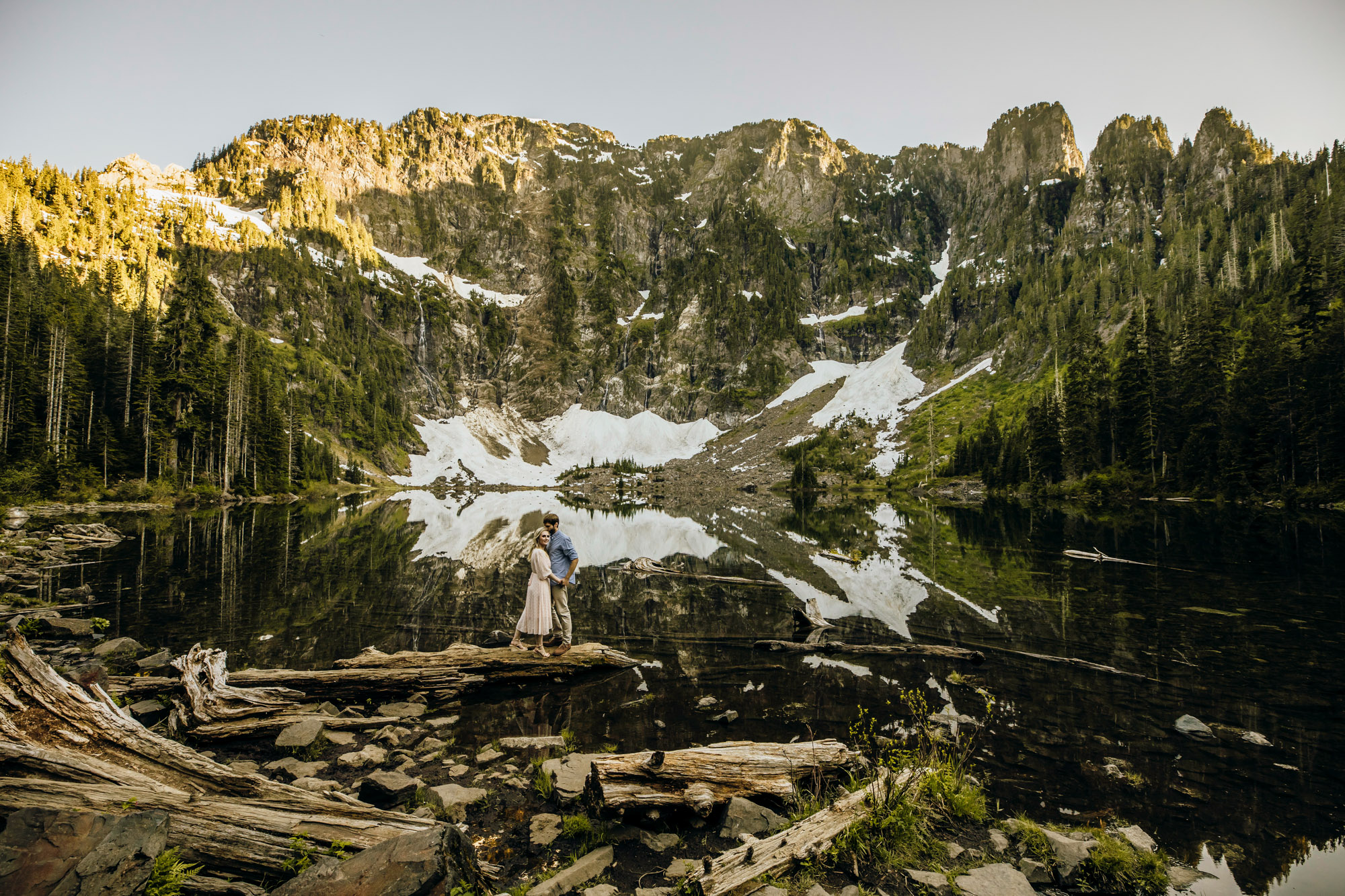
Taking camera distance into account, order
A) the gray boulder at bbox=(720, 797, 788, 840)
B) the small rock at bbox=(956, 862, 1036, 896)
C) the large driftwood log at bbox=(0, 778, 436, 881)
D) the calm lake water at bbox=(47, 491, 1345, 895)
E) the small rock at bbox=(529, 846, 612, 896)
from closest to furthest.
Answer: the large driftwood log at bbox=(0, 778, 436, 881) → the small rock at bbox=(529, 846, 612, 896) → the small rock at bbox=(956, 862, 1036, 896) → the gray boulder at bbox=(720, 797, 788, 840) → the calm lake water at bbox=(47, 491, 1345, 895)

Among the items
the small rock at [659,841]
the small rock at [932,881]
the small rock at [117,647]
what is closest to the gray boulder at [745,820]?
the small rock at [659,841]

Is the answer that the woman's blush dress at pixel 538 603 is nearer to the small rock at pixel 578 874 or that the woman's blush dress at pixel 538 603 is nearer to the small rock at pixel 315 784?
the small rock at pixel 315 784

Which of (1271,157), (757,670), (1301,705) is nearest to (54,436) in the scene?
(757,670)

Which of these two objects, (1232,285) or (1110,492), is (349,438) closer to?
(1110,492)

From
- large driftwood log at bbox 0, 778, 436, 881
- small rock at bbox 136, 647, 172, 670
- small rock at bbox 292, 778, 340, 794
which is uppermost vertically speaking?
large driftwood log at bbox 0, 778, 436, 881

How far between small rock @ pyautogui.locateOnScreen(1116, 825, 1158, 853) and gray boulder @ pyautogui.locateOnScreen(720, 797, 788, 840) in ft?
13.0

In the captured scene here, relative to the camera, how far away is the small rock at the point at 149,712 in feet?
30.3

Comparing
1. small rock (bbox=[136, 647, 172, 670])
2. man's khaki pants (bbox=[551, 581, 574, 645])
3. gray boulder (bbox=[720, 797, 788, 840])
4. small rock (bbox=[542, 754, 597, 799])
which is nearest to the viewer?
gray boulder (bbox=[720, 797, 788, 840])

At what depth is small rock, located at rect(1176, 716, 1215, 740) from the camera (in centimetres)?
939

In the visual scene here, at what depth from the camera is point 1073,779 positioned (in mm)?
8008

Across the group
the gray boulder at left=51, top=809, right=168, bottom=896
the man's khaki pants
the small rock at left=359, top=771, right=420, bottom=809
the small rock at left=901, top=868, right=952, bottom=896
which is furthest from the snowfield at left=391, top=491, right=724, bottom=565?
the gray boulder at left=51, top=809, right=168, bottom=896

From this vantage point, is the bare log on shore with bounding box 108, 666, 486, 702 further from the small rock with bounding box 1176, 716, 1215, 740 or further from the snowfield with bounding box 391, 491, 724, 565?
the snowfield with bounding box 391, 491, 724, 565

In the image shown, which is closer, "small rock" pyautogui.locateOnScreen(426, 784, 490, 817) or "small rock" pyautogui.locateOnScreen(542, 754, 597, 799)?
"small rock" pyautogui.locateOnScreen(426, 784, 490, 817)

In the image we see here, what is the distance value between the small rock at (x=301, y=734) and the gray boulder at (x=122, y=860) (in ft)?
14.9
